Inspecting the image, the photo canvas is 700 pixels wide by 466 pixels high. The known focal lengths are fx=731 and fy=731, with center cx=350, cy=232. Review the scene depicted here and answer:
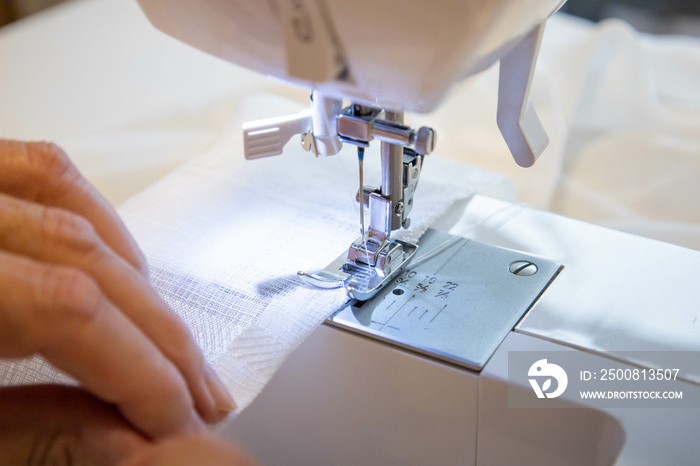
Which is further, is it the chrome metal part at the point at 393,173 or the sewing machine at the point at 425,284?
the chrome metal part at the point at 393,173

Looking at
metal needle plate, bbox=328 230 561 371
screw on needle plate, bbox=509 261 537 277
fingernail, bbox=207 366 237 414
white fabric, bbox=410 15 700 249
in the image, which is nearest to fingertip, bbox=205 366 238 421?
fingernail, bbox=207 366 237 414

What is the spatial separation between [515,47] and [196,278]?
0.31 metres

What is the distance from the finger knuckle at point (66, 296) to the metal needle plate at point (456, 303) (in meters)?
0.21

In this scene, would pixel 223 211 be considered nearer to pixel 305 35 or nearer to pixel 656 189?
pixel 305 35

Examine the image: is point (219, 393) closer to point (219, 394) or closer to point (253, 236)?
point (219, 394)

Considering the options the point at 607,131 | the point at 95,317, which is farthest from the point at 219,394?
the point at 607,131

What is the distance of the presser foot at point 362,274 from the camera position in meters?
0.58

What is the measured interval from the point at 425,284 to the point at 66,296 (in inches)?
11.6

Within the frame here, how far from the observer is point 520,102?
1.75 ft

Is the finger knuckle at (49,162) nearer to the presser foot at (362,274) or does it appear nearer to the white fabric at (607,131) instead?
the presser foot at (362,274)

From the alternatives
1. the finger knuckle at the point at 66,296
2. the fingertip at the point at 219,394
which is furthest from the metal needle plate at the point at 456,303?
the finger knuckle at the point at 66,296

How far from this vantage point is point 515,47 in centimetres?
51

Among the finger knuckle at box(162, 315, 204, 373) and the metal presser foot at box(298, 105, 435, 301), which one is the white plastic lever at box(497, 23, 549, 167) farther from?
the finger knuckle at box(162, 315, 204, 373)

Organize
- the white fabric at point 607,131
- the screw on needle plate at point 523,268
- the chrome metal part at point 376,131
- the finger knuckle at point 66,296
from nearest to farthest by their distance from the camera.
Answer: the finger knuckle at point 66,296
the chrome metal part at point 376,131
the screw on needle plate at point 523,268
the white fabric at point 607,131
